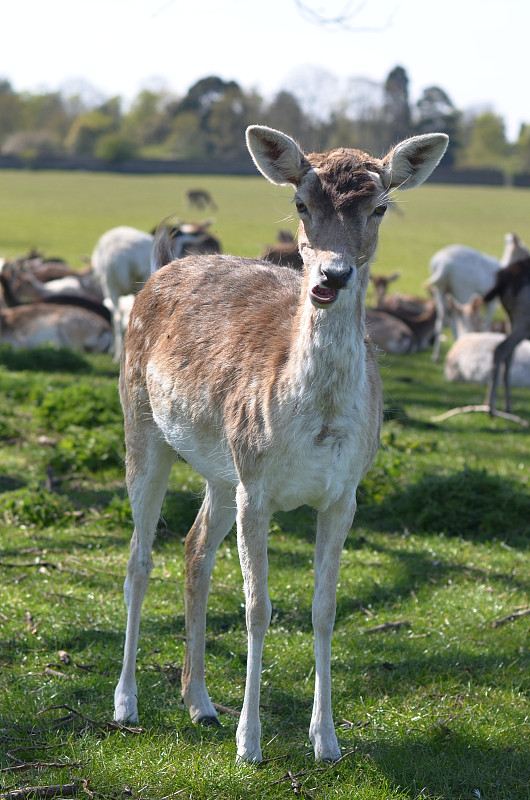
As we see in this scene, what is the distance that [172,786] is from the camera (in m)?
3.71

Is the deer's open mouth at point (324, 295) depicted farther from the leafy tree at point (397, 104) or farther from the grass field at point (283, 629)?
the leafy tree at point (397, 104)

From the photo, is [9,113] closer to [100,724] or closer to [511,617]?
[511,617]

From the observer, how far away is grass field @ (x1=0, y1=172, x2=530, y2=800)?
3.91 metres

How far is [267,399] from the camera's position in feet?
12.9

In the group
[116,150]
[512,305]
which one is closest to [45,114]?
[116,150]

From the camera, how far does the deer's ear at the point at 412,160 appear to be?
153 inches

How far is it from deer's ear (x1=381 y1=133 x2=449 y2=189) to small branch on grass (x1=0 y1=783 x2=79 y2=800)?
9.20 feet

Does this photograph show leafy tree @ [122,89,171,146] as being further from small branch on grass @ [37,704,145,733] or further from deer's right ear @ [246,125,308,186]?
small branch on grass @ [37,704,145,733]

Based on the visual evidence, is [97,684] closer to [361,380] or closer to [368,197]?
[361,380]

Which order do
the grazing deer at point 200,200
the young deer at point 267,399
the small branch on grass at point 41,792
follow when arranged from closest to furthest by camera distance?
the small branch on grass at point 41,792 < the young deer at point 267,399 < the grazing deer at point 200,200

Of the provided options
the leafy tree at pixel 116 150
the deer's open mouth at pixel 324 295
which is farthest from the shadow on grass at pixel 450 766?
the leafy tree at pixel 116 150

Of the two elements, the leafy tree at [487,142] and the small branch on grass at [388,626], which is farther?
the leafy tree at [487,142]

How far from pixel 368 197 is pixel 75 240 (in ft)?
96.9

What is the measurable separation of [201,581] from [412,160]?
2291 millimetres
